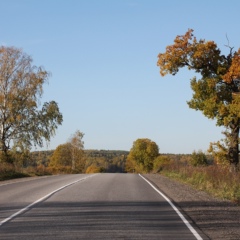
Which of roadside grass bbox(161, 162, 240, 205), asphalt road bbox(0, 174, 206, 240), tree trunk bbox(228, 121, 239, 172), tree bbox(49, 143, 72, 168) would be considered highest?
tree bbox(49, 143, 72, 168)

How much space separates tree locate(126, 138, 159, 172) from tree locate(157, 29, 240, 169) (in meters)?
95.6

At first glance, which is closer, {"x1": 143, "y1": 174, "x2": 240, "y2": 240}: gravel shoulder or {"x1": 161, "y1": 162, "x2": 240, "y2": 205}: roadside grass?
{"x1": 143, "y1": 174, "x2": 240, "y2": 240}: gravel shoulder

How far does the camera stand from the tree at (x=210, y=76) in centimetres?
3375

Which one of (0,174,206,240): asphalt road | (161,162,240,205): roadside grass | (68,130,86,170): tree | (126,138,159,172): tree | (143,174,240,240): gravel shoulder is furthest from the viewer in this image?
(126,138,159,172): tree

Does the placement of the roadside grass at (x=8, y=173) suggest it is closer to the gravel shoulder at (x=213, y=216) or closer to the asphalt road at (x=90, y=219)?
the asphalt road at (x=90, y=219)

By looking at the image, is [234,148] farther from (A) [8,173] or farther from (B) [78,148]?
(B) [78,148]

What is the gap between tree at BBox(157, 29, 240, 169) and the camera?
111 ft

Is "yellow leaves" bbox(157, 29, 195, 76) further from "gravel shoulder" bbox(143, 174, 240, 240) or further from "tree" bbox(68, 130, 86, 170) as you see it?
"tree" bbox(68, 130, 86, 170)

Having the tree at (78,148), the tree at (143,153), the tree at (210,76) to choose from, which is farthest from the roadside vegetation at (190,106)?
the tree at (143,153)

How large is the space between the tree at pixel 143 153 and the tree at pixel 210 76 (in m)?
95.6

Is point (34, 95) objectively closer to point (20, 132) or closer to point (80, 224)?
point (20, 132)

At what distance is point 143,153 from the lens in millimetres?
132500

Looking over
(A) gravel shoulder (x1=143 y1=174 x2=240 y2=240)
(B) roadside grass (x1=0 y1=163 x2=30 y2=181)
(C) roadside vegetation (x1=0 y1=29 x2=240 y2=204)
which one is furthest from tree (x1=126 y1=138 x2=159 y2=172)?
(A) gravel shoulder (x1=143 y1=174 x2=240 y2=240)

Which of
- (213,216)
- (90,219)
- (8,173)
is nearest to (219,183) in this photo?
(213,216)
